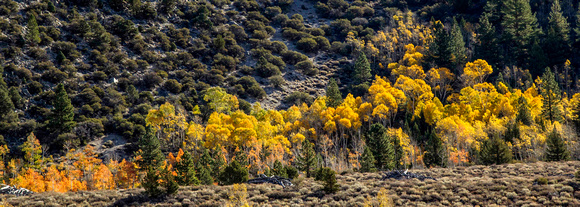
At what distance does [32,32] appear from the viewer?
92.2m

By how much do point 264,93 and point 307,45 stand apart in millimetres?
30866

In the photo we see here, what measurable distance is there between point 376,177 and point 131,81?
64829 mm

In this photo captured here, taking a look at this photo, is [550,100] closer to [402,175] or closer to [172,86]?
[402,175]

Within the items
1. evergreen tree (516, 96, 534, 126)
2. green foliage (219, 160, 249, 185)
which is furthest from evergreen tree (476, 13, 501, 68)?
green foliage (219, 160, 249, 185)

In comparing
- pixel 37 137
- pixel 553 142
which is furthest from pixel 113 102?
pixel 553 142

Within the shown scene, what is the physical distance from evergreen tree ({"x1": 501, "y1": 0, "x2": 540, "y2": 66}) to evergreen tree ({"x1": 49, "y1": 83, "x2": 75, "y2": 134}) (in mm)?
85366

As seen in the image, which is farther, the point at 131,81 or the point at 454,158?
the point at 131,81

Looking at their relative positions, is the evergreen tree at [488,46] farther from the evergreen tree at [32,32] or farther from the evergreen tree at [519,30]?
the evergreen tree at [32,32]

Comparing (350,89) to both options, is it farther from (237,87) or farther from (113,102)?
(113,102)

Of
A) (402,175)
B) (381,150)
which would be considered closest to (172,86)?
(381,150)

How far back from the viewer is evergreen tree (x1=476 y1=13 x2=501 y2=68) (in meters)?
95.3

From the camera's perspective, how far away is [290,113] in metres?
81.0

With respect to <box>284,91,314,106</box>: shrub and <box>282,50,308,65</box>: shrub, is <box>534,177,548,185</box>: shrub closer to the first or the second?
<box>284,91,314,106</box>: shrub

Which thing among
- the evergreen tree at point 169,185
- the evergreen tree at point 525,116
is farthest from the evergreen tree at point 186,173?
the evergreen tree at point 525,116
